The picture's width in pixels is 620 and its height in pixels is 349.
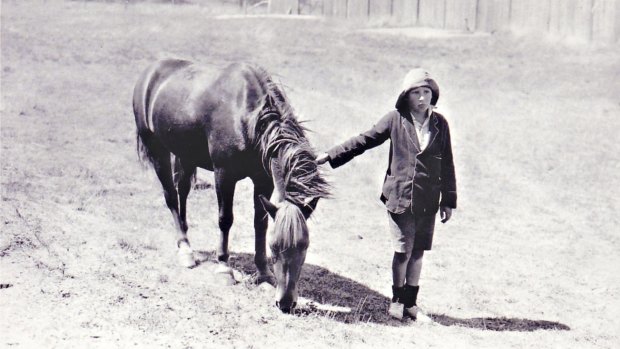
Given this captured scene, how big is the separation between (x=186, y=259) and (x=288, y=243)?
191 cm

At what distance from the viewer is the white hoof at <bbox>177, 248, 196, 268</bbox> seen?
6055mm

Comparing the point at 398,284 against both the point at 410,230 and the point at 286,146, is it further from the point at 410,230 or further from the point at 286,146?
A: the point at 286,146

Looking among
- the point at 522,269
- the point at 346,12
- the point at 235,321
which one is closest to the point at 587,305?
the point at 522,269

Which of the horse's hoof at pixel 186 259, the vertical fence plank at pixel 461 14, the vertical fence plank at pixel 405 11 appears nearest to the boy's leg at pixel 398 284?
the horse's hoof at pixel 186 259

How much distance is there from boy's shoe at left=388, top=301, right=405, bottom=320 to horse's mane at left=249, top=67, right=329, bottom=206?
1057mm

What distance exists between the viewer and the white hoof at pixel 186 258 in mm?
6055

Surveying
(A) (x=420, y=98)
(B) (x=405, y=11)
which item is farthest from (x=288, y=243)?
(B) (x=405, y=11)

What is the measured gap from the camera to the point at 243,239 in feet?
22.9

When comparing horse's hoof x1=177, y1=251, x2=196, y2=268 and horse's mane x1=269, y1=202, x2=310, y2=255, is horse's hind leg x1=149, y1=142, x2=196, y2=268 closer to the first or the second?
horse's hoof x1=177, y1=251, x2=196, y2=268

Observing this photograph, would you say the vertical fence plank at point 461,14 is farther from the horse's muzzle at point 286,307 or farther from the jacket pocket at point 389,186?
the horse's muzzle at point 286,307

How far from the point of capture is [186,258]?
6121mm

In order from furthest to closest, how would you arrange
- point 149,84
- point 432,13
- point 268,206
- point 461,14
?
point 432,13 < point 461,14 < point 149,84 < point 268,206

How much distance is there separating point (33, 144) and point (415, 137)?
253 inches

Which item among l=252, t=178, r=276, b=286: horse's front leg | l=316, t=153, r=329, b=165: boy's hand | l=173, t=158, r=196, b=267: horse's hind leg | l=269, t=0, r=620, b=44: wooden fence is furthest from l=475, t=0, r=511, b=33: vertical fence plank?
l=316, t=153, r=329, b=165: boy's hand
